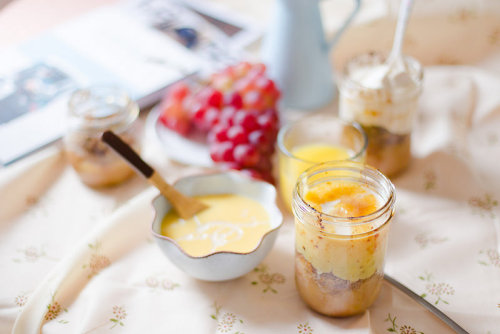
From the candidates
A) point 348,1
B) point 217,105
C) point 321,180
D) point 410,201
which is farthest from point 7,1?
point 348,1

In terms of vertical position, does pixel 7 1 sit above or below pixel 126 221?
above

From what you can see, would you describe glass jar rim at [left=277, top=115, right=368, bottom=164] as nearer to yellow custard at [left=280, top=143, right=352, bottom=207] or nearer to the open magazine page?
yellow custard at [left=280, top=143, right=352, bottom=207]

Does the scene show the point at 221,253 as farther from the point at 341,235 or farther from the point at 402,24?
the point at 402,24

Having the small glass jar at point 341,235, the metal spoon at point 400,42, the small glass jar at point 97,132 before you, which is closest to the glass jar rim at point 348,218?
the small glass jar at point 341,235

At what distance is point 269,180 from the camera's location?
0.90m

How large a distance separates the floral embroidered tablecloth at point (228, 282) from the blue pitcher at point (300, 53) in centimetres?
21

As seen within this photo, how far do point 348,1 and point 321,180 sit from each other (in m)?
0.74

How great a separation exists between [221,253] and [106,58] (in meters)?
0.67

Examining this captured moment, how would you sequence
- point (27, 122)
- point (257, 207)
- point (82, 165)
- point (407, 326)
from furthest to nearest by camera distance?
point (27, 122) < point (82, 165) < point (257, 207) < point (407, 326)

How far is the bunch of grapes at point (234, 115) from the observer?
0.88m

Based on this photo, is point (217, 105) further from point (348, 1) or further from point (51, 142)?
point (348, 1)

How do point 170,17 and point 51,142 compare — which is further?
point 170,17

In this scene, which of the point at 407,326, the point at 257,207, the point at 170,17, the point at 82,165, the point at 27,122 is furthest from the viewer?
the point at 170,17

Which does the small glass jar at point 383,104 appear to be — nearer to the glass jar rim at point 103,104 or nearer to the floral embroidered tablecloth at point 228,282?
the floral embroidered tablecloth at point 228,282
